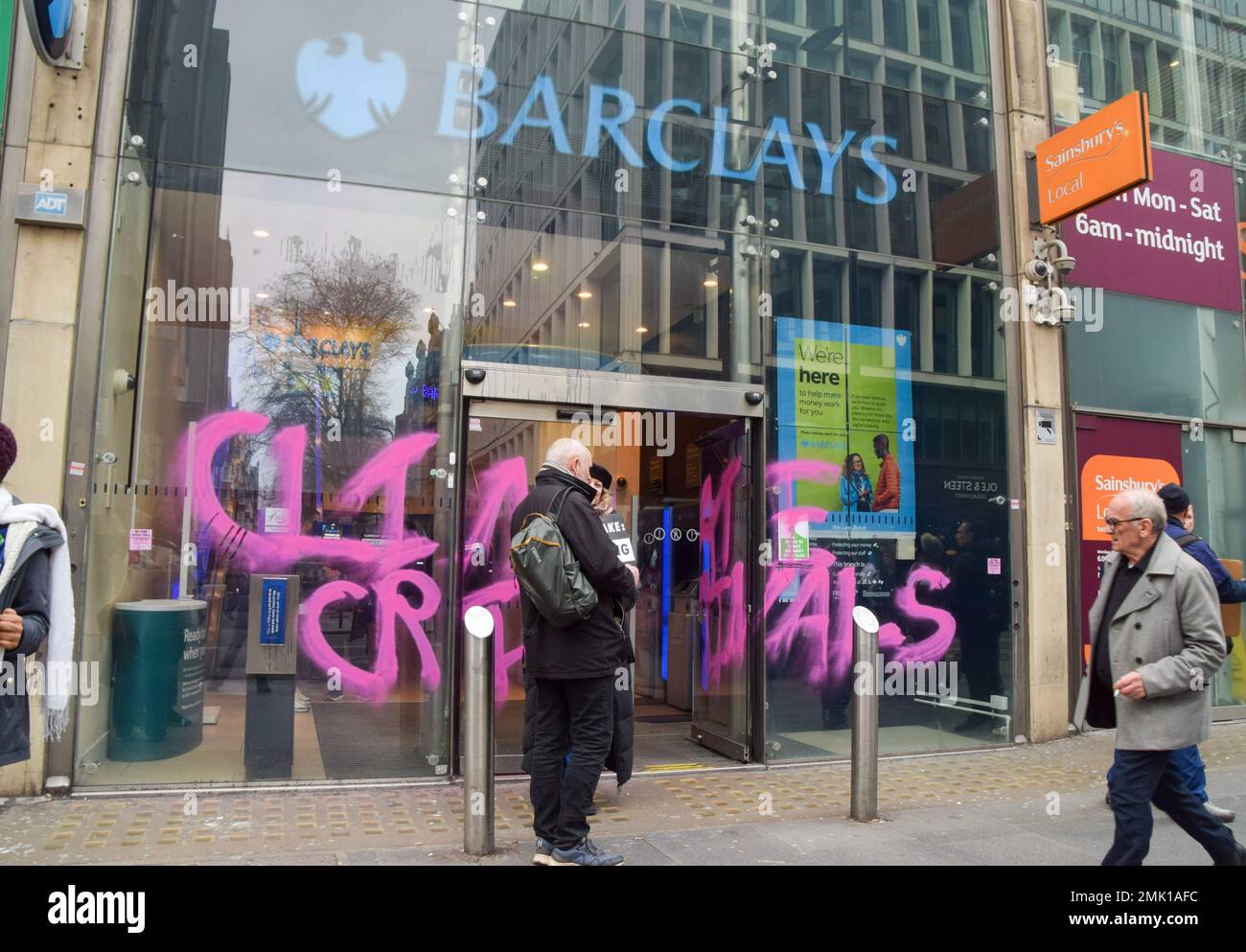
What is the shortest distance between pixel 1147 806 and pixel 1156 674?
0.52 meters

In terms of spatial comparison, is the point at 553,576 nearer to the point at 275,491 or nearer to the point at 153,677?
the point at 275,491

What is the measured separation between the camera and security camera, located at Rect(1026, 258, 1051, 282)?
8.36m

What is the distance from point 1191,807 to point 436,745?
4332mm

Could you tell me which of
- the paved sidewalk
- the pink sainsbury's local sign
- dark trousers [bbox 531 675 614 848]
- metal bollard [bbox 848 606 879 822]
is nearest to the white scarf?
the paved sidewalk

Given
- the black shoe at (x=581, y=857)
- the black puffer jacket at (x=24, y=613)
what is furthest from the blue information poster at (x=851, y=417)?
the black puffer jacket at (x=24, y=613)

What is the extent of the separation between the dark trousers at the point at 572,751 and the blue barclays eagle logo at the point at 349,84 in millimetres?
4286

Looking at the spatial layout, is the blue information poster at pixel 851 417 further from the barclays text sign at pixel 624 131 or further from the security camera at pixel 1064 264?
the security camera at pixel 1064 264

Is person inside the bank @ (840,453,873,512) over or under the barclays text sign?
under

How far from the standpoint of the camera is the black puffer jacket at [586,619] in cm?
440

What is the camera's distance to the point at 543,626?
14.8 feet

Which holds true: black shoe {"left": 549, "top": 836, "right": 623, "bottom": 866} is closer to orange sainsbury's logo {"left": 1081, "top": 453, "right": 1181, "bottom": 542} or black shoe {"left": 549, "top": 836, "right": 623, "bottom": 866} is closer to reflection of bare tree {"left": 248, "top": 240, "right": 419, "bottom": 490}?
reflection of bare tree {"left": 248, "top": 240, "right": 419, "bottom": 490}

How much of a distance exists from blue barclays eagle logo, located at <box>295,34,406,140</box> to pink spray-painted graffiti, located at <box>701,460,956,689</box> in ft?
11.9

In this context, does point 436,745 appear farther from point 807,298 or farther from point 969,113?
point 969,113

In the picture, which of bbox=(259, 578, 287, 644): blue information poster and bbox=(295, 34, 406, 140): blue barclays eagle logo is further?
bbox=(295, 34, 406, 140): blue barclays eagle logo
